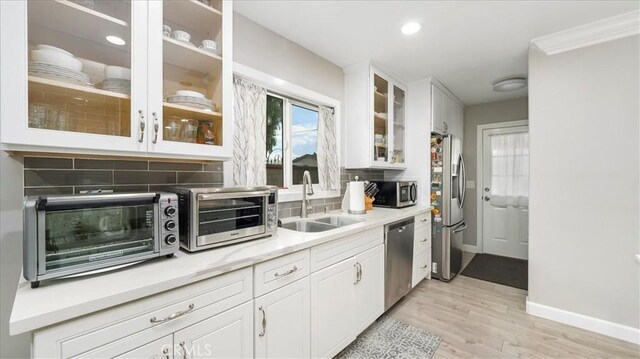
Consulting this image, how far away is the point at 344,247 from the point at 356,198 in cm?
83

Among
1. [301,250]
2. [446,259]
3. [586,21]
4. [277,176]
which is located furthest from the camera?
[446,259]

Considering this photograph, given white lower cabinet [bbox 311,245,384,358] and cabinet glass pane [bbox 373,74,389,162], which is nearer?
white lower cabinet [bbox 311,245,384,358]

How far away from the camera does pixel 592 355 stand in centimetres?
181

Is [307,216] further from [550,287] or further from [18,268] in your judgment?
[550,287]

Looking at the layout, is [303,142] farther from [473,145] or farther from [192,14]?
[473,145]

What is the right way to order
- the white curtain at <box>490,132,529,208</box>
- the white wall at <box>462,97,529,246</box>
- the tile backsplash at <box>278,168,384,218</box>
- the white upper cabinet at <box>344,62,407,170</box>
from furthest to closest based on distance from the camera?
the white wall at <box>462,97,529,246</box>
the white curtain at <box>490,132,529,208</box>
the white upper cabinet at <box>344,62,407,170</box>
the tile backsplash at <box>278,168,384,218</box>

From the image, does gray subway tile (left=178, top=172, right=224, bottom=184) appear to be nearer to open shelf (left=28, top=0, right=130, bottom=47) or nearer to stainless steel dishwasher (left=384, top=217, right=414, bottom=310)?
open shelf (left=28, top=0, right=130, bottom=47)

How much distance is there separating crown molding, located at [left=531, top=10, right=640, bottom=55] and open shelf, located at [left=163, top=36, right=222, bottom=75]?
263 centimetres

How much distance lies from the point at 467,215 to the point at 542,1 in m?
3.39

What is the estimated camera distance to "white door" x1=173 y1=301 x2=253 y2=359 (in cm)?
99

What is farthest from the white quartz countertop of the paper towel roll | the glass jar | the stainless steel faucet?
the paper towel roll

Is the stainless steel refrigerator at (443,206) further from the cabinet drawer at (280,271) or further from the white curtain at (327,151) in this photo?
the cabinet drawer at (280,271)

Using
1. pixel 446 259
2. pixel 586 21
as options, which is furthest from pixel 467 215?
pixel 586 21

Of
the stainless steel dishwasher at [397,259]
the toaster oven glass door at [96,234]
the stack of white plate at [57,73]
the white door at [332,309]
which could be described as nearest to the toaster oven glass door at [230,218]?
the toaster oven glass door at [96,234]
